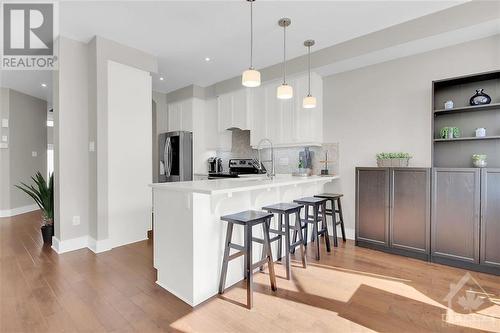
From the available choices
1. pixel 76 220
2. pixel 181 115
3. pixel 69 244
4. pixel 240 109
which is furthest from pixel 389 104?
pixel 69 244

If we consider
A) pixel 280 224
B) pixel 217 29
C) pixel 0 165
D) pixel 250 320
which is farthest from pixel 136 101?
pixel 0 165

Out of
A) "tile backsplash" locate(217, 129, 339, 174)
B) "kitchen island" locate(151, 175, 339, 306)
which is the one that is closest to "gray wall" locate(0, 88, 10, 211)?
"tile backsplash" locate(217, 129, 339, 174)

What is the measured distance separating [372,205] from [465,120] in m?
1.47

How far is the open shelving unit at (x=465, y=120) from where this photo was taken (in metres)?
2.84

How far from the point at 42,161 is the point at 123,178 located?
4389 mm

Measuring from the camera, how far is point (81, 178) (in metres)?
3.42

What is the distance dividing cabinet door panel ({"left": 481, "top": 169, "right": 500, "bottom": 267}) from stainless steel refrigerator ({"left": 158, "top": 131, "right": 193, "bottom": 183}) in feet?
15.1

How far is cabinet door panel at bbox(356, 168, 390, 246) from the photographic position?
3275 mm

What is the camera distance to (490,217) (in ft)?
8.54

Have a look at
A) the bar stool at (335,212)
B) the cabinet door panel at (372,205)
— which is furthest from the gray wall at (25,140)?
the cabinet door panel at (372,205)

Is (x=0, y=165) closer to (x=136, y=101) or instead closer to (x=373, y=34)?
(x=136, y=101)

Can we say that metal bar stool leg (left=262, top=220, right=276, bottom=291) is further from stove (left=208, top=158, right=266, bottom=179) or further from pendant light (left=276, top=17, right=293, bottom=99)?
stove (left=208, top=158, right=266, bottom=179)

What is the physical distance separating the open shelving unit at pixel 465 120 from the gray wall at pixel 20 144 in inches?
309

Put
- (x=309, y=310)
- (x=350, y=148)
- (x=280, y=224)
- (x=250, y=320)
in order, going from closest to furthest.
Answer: (x=250, y=320) < (x=309, y=310) < (x=280, y=224) < (x=350, y=148)
